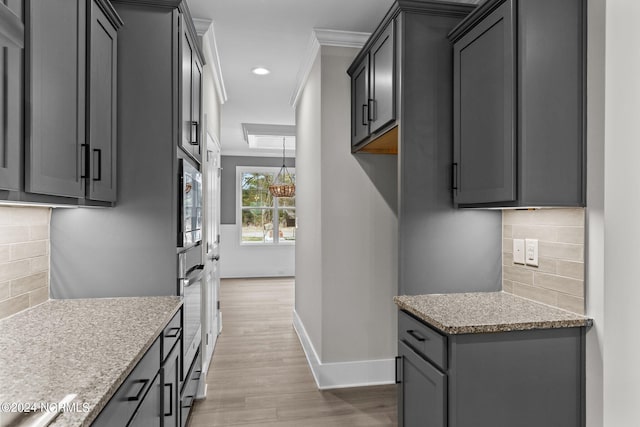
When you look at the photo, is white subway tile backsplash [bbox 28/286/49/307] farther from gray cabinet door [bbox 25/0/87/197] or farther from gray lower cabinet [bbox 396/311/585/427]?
gray lower cabinet [bbox 396/311/585/427]

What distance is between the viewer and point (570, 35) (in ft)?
5.42

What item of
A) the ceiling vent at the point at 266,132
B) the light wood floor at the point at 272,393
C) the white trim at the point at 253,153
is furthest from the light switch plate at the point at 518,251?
the white trim at the point at 253,153

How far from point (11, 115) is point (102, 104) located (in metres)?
0.65

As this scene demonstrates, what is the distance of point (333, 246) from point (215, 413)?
1362 mm

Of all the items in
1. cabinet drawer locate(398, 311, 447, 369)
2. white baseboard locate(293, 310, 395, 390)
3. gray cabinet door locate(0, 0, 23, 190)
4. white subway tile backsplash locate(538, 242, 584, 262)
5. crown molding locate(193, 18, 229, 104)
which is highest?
crown molding locate(193, 18, 229, 104)

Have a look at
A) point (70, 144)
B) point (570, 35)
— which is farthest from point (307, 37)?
point (70, 144)

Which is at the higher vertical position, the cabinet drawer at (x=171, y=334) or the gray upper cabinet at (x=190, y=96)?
the gray upper cabinet at (x=190, y=96)

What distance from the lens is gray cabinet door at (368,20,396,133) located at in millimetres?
2182

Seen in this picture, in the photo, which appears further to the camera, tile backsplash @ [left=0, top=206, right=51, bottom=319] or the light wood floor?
the light wood floor

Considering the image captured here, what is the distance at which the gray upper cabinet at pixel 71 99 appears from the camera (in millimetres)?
1241

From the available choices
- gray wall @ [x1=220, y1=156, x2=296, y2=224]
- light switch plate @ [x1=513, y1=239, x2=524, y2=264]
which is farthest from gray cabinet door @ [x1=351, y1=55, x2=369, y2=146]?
gray wall @ [x1=220, y1=156, x2=296, y2=224]

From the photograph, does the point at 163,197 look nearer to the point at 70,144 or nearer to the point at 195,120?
the point at 70,144

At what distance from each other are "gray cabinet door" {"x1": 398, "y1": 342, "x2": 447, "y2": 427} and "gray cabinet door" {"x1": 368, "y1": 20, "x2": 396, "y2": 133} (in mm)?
1259

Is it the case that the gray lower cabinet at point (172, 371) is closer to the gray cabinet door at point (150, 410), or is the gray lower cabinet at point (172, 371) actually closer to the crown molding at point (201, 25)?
the gray cabinet door at point (150, 410)
